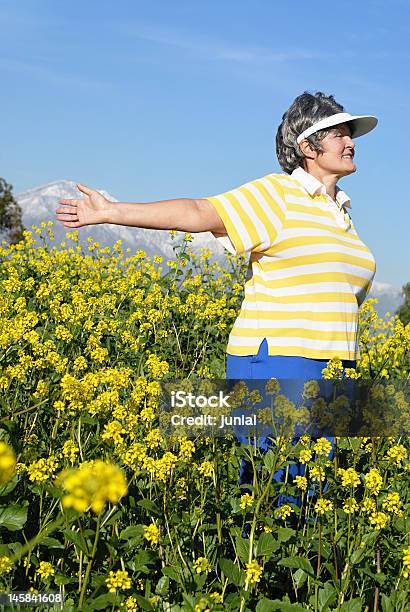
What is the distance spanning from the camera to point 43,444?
3.37 m

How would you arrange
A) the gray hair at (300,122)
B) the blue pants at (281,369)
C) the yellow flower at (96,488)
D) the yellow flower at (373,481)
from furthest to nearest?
1. the gray hair at (300,122)
2. the blue pants at (281,369)
3. the yellow flower at (373,481)
4. the yellow flower at (96,488)

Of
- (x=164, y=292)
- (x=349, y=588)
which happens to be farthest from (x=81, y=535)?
(x=164, y=292)

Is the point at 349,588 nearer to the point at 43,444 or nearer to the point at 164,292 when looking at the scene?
the point at 43,444

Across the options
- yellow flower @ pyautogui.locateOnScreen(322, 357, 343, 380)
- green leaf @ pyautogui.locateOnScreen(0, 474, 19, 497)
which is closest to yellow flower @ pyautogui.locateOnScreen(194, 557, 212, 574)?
green leaf @ pyautogui.locateOnScreen(0, 474, 19, 497)

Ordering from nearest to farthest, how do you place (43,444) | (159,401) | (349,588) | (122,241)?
(349,588) < (159,401) < (43,444) < (122,241)

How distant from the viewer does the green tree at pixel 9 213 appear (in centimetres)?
4206

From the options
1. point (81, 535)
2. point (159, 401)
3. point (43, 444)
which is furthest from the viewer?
point (43, 444)

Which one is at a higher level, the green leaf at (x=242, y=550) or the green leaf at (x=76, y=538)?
the green leaf at (x=76, y=538)

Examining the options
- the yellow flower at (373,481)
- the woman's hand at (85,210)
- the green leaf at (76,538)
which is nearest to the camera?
the green leaf at (76,538)

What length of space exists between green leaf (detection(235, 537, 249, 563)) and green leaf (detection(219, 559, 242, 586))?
3.0 inches

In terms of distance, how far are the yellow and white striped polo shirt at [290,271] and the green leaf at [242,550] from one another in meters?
0.76

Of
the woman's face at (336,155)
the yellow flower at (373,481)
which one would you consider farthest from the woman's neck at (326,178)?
the yellow flower at (373,481)

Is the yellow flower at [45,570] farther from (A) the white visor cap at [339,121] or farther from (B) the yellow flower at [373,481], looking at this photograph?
(A) the white visor cap at [339,121]

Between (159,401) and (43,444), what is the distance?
65 centimetres
